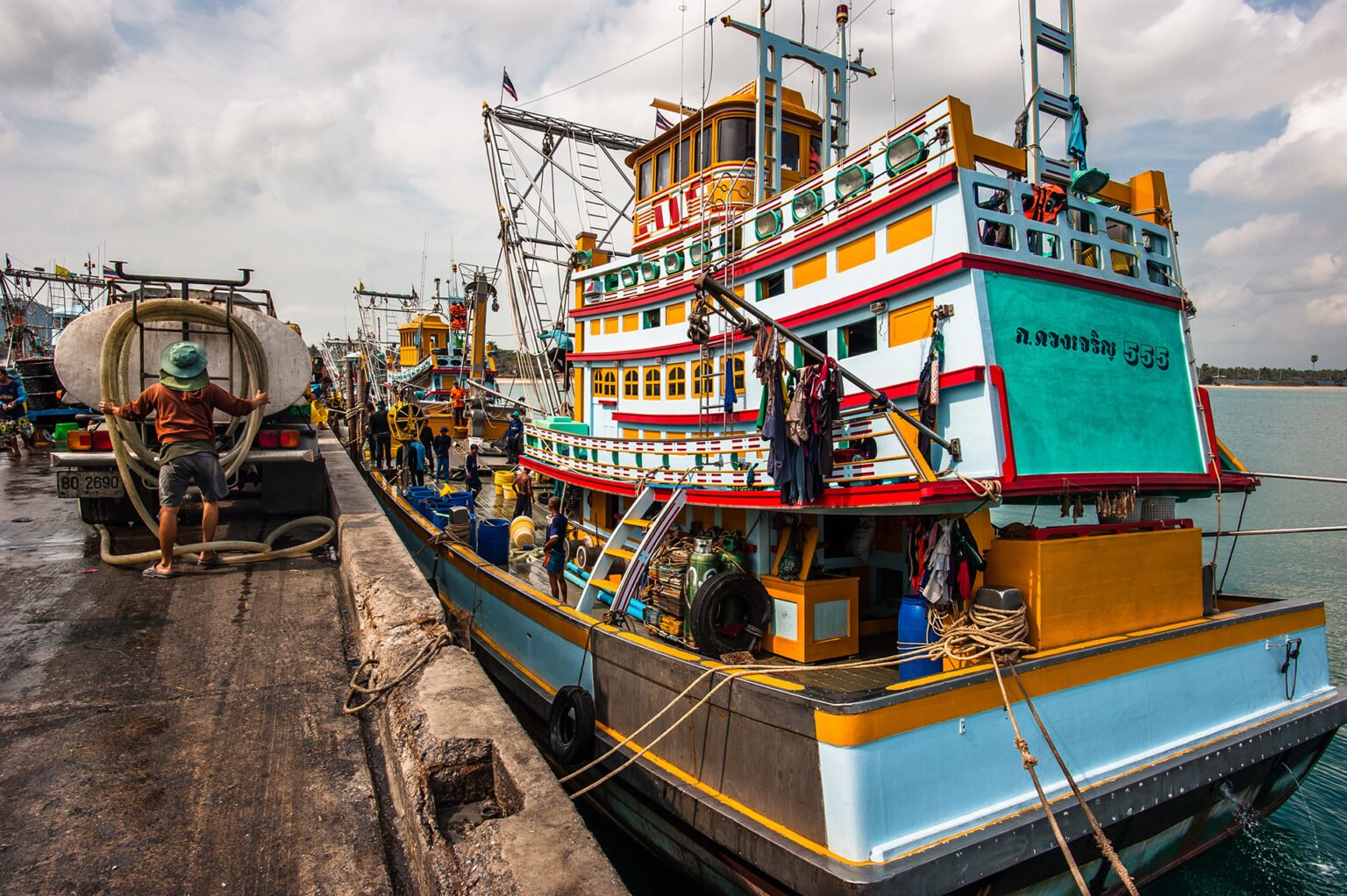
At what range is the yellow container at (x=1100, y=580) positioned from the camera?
5.94m

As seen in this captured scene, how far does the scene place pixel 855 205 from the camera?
7.41m

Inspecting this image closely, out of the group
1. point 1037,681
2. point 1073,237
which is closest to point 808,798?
point 1037,681

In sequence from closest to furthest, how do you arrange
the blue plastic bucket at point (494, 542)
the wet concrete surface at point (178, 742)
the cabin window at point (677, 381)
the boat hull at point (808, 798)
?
1. the wet concrete surface at point (178, 742)
2. the boat hull at point (808, 798)
3. the cabin window at point (677, 381)
4. the blue plastic bucket at point (494, 542)

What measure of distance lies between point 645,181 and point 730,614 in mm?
8273

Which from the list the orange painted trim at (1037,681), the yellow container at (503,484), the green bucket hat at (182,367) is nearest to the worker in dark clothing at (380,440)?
the yellow container at (503,484)

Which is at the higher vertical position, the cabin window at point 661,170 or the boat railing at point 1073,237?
the cabin window at point 661,170

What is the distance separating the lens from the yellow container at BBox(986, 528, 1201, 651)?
5941 mm

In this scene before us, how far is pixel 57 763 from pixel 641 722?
14.7 ft

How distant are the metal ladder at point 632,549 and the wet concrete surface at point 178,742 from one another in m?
2.99

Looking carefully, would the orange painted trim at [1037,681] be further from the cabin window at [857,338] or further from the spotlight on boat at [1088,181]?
the spotlight on boat at [1088,181]

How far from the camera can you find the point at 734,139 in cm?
1122

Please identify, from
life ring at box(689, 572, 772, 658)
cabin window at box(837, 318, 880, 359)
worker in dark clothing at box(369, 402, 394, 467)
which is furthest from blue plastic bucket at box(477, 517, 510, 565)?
worker in dark clothing at box(369, 402, 394, 467)

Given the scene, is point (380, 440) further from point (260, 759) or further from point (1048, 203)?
point (1048, 203)

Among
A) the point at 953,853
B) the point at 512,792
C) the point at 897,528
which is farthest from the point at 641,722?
the point at 512,792
